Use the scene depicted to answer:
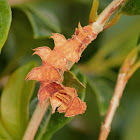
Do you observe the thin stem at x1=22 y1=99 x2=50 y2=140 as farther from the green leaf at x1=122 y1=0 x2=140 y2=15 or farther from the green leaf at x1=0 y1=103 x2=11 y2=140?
the green leaf at x1=122 y1=0 x2=140 y2=15

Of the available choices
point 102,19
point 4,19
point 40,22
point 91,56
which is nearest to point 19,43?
point 40,22

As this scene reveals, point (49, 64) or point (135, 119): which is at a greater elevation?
point (49, 64)

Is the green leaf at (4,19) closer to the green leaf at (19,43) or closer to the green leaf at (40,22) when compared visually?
the green leaf at (40,22)

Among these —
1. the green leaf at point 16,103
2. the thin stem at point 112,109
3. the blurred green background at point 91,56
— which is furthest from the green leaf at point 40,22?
the thin stem at point 112,109

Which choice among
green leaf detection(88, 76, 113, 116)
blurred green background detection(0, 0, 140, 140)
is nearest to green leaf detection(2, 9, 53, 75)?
blurred green background detection(0, 0, 140, 140)

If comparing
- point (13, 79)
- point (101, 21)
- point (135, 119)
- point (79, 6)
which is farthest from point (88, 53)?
point (101, 21)

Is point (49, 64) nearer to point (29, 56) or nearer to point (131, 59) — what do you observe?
point (131, 59)
